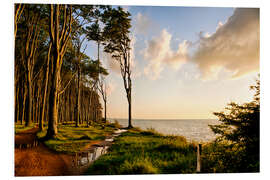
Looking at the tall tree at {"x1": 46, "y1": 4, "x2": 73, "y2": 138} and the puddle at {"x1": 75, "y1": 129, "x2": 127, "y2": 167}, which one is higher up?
the tall tree at {"x1": 46, "y1": 4, "x2": 73, "y2": 138}

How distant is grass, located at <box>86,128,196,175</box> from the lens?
3307mm

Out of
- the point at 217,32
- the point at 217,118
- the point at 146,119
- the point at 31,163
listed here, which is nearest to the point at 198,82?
the point at 217,118

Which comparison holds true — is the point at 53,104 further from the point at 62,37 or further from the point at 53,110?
the point at 62,37

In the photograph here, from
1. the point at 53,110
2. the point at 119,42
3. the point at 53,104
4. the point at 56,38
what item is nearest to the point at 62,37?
the point at 56,38

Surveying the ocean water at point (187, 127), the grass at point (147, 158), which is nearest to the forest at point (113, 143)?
the grass at point (147, 158)

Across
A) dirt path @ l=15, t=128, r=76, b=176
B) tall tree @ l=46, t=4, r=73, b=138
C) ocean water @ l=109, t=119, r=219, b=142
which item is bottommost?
dirt path @ l=15, t=128, r=76, b=176

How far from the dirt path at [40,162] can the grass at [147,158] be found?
0.60 m

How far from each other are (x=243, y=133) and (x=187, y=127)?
1256 millimetres

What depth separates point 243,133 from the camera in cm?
356

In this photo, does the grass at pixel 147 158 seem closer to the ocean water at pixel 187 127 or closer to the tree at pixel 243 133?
the ocean water at pixel 187 127

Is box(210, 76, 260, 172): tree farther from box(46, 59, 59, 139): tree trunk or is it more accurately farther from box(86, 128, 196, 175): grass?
box(46, 59, 59, 139): tree trunk

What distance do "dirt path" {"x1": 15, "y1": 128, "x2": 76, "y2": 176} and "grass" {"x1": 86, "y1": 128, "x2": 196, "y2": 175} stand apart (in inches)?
23.7

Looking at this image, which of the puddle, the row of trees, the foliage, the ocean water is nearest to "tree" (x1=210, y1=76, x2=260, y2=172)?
the foliage

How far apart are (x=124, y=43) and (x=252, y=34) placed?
3.81 m
